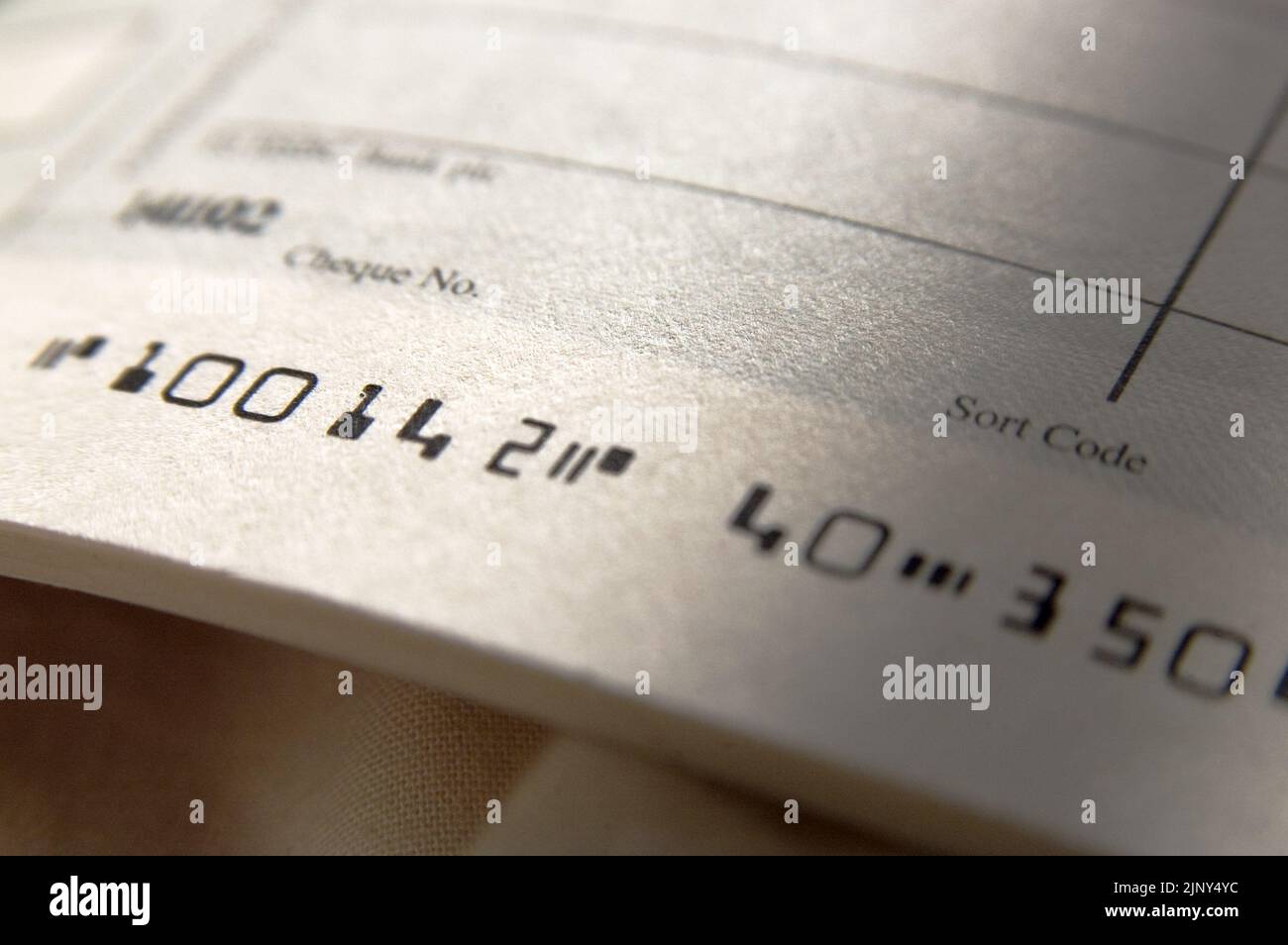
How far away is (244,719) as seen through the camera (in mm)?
324

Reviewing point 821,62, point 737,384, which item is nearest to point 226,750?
point 737,384

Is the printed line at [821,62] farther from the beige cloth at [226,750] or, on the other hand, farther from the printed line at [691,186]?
the beige cloth at [226,750]

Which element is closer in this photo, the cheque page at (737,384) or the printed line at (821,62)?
the cheque page at (737,384)

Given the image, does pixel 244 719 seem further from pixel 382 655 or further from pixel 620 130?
pixel 620 130

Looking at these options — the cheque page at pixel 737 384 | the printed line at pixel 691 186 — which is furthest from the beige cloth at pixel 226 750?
the printed line at pixel 691 186

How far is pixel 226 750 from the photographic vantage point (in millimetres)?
325

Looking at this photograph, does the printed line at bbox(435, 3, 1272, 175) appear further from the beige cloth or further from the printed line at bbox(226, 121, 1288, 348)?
the beige cloth

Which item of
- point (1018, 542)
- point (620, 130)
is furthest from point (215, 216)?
point (1018, 542)

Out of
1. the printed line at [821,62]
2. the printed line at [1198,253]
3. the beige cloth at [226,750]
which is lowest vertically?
the beige cloth at [226,750]

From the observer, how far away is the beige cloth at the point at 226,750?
0.30m

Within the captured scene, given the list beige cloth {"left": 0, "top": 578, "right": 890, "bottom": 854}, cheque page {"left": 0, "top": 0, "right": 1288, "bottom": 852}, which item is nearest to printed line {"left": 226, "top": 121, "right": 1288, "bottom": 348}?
cheque page {"left": 0, "top": 0, "right": 1288, "bottom": 852}

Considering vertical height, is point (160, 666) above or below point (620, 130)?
below
